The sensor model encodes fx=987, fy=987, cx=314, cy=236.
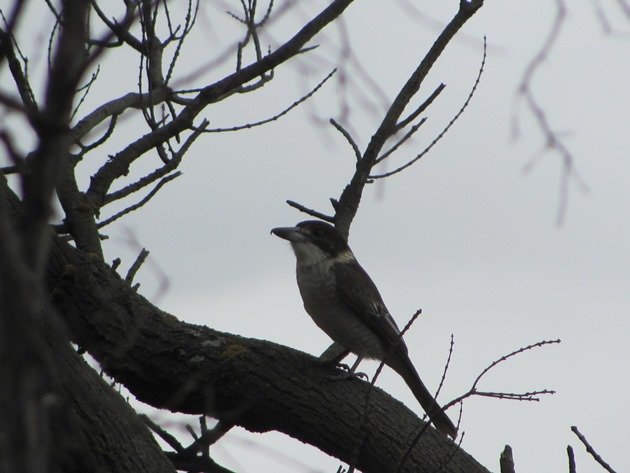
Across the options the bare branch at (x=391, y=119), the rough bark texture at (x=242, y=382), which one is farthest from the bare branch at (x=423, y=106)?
the rough bark texture at (x=242, y=382)

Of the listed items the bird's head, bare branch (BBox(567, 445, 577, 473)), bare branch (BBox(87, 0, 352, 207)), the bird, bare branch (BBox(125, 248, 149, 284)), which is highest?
the bird's head

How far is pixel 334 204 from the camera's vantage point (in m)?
5.89

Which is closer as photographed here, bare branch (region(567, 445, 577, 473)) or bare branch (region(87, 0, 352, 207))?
bare branch (region(567, 445, 577, 473))

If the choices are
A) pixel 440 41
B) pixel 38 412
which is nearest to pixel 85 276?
pixel 440 41

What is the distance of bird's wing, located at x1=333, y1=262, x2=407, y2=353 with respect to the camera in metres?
6.27

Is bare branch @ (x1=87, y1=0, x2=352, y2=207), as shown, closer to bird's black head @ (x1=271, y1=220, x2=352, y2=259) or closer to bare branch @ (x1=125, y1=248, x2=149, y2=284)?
bare branch @ (x1=125, y1=248, x2=149, y2=284)

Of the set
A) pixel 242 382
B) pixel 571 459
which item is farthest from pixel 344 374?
pixel 571 459

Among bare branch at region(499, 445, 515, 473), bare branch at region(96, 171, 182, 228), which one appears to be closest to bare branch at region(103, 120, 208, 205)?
bare branch at region(96, 171, 182, 228)

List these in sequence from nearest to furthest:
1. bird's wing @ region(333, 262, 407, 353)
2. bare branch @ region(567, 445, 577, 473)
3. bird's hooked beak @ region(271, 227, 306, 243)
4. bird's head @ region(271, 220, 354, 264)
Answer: bare branch @ region(567, 445, 577, 473), bird's wing @ region(333, 262, 407, 353), bird's head @ region(271, 220, 354, 264), bird's hooked beak @ region(271, 227, 306, 243)

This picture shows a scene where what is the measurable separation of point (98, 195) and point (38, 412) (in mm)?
4105

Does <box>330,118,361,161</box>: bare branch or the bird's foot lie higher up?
<box>330,118,361,161</box>: bare branch

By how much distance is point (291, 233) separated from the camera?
6.83 m

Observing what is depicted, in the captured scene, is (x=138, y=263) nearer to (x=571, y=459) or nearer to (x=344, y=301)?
(x=344, y=301)

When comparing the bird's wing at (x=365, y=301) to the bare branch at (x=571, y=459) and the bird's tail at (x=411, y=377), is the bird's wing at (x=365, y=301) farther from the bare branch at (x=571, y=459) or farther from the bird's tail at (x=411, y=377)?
the bare branch at (x=571, y=459)
